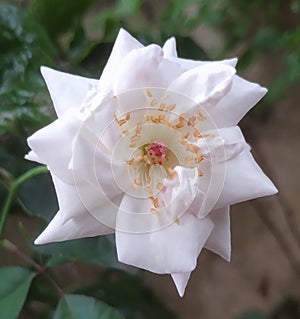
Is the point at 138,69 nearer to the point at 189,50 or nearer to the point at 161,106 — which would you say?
the point at 161,106

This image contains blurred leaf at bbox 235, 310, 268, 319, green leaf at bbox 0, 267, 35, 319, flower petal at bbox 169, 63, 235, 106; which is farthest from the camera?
blurred leaf at bbox 235, 310, 268, 319

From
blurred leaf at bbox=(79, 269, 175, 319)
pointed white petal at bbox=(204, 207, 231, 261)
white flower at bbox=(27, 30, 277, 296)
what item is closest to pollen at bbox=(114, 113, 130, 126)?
white flower at bbox=(27, 30, 277, 296)

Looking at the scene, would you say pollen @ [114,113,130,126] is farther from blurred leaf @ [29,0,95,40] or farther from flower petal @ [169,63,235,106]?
blurred leaf @ [29,0,95,40]

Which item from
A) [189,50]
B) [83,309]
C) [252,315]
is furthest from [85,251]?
[252,315]

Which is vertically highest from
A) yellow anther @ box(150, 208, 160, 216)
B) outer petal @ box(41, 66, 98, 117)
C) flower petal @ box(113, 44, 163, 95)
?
flower petal @ box(113, 44, 163, 95)

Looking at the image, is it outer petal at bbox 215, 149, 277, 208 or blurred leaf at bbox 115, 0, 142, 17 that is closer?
outer petal at bbox 215, 149, 277, 208

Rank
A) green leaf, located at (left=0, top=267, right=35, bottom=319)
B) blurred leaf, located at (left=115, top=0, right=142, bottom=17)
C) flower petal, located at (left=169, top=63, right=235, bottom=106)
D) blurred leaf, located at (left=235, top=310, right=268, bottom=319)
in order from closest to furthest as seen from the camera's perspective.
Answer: flower petal, located at (left=169, top=63, right=235, bottom=106), green leaf, located at (left=0, top=267, right=35, bottom=319), blurred leaf, located at (left=115, top=0, right=142, bottom=17), blurred leaf, located at (left=235, top=310, right=268, bottom=319)

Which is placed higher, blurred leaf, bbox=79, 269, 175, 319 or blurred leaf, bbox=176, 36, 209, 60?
blurred leaf, bbox=176, 36, 209, 60

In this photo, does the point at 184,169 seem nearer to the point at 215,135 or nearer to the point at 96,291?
the point at 215,135
